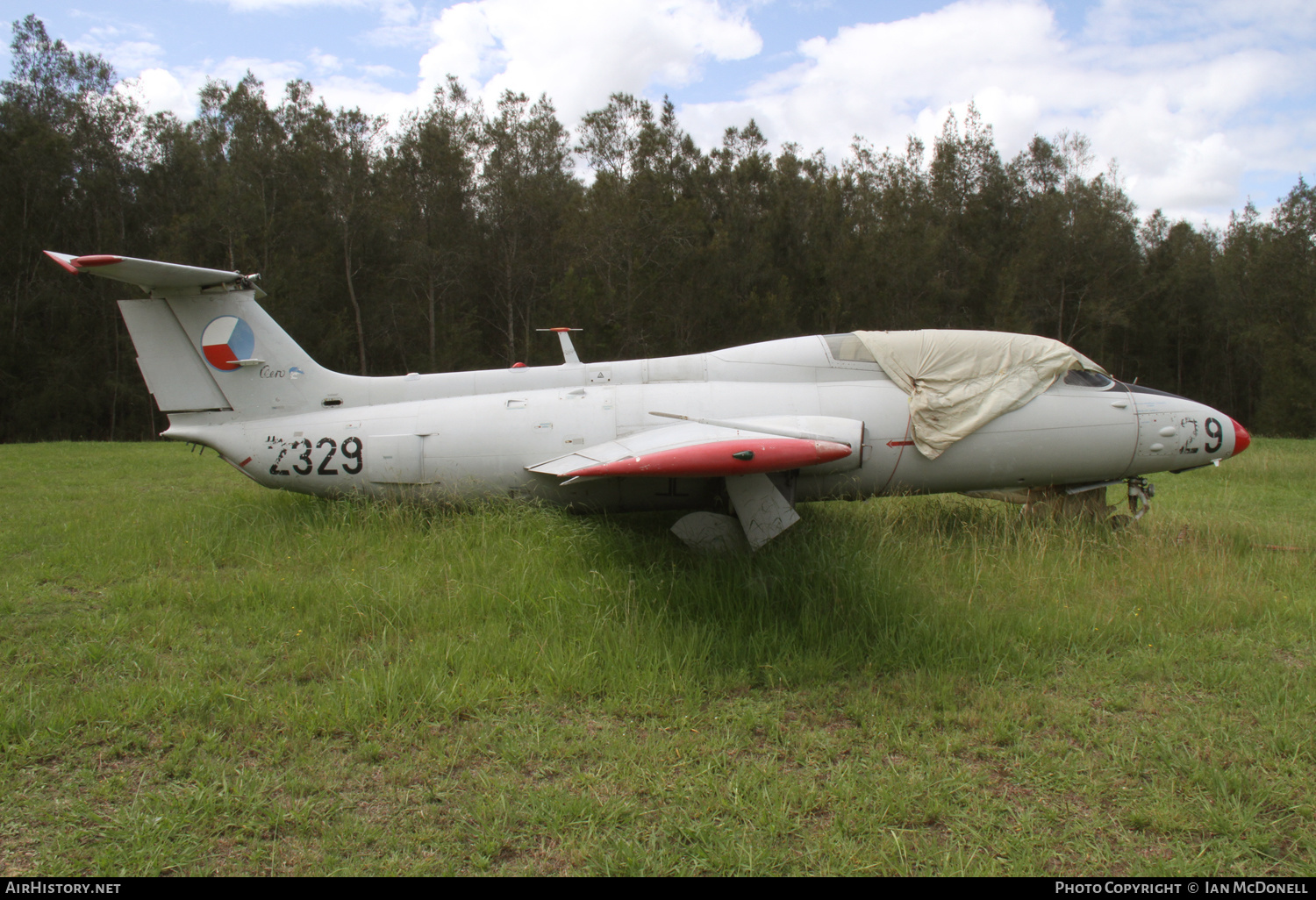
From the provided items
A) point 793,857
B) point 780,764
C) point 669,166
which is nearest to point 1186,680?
point 780,764

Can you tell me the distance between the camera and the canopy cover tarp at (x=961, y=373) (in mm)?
6750

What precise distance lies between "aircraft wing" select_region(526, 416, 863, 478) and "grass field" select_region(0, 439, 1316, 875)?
2.48 ft

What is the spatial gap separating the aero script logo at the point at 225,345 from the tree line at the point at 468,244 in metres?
16.8

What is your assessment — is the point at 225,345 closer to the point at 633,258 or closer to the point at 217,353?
the point at 217,353

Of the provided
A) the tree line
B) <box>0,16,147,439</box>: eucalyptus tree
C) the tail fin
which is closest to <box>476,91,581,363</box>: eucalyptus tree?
the tree line

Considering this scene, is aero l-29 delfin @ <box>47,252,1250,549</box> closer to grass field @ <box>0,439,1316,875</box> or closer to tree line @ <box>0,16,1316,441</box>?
grass field @ <box>0,439,1316,875</box>

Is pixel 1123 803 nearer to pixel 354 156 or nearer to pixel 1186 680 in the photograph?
pixel 1186 680

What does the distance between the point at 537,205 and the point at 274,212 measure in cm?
1000

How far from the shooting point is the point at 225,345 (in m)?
7.43

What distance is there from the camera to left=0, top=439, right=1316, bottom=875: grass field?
9.44ft

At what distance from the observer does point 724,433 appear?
586 cm

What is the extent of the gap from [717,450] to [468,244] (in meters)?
27.5

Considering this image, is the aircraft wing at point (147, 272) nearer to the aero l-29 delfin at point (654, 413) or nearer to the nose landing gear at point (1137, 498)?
the aero l-29 delfin at point (654, 413)

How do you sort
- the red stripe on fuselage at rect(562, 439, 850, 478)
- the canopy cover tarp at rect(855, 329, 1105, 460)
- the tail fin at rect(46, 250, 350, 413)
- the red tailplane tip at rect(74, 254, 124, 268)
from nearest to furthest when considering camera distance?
the red stripe on fuselage at rect(562, 439, 850, 478), the red tailplane tip at rect(74, 254, 124, 268), the canopy cover tarp at rect(855, 329, 1105, 460), the tail fin at rect(46, 250, 350, 413)
